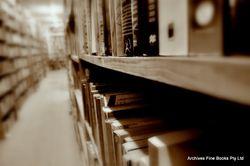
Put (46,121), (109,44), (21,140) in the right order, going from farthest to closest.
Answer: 1. (46,121)
2. (21,140)
3. (109,44)

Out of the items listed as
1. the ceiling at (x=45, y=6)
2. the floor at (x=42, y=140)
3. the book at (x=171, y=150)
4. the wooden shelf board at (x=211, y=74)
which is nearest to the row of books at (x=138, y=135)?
the book at (x=171, y=150)

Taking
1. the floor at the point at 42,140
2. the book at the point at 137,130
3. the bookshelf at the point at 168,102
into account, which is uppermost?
the bookshelf at the point at 168,102

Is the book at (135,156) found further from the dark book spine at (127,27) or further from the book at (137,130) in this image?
the dark book spine at (127,27)

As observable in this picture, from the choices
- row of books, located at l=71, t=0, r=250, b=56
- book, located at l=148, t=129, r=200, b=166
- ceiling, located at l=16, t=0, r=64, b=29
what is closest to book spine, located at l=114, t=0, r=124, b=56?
row of books, located at l=71, t=0, r=250, b=56

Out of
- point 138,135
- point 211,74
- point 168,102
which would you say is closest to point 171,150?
point 211,74

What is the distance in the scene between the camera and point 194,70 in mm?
228

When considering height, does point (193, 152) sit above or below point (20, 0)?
below

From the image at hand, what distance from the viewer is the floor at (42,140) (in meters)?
2.56

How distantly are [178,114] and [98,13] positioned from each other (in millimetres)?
408

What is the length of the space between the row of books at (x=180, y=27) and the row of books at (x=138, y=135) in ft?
0.44

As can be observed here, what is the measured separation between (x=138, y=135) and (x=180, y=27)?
1.24 ft

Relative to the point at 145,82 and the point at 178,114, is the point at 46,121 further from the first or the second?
the point at 178,114

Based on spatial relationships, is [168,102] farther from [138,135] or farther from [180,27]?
[180,27]

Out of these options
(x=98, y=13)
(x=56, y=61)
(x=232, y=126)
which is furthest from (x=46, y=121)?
(x=56, y=61)
